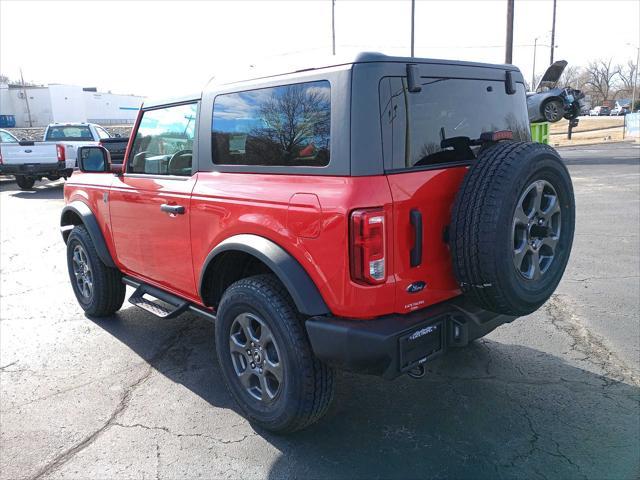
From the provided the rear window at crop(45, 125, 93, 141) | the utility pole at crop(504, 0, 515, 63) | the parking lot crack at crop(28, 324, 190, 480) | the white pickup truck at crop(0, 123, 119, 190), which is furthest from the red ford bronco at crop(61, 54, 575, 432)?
the utility pole at crop(504, 0, 515, 63)

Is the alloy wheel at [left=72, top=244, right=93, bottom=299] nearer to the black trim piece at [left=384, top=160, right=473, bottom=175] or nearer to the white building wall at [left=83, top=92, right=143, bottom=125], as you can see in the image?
the black trim piece at [left=384, top=160, right=473, bottom=175]

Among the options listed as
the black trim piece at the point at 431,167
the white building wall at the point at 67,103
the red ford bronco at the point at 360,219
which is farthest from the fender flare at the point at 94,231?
the white building wall at the point at 67,103

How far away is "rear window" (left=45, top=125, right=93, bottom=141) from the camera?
53.7 feet

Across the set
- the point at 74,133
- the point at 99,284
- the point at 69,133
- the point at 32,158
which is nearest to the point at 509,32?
the point at 74,133

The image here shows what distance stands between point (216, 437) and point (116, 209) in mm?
2111

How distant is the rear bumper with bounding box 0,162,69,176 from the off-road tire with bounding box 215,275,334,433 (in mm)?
13843

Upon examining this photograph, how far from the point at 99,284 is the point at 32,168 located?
1190 centimetres

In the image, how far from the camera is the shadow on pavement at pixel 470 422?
107 inches

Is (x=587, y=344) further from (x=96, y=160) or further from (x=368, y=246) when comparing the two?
(x=96, y=160)

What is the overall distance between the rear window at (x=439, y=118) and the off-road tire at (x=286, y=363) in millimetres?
946

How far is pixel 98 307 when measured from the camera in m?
4.86

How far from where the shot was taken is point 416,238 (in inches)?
101

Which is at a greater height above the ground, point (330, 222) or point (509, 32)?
point (509, 32)

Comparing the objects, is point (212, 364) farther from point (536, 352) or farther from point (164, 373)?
point (536, 352)
